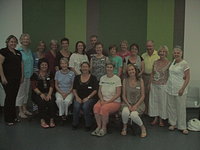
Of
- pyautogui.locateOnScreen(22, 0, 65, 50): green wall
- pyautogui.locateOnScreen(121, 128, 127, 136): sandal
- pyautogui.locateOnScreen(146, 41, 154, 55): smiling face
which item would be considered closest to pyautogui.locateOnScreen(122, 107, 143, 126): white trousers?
pyautogui.locateOnScreen(121, 128, 127, 136): sandal

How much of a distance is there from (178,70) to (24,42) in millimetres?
2619

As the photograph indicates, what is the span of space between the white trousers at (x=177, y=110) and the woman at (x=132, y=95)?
468 mm

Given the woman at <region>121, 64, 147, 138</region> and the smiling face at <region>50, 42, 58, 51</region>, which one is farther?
the smiling face at <region>50, 42, 58, 51</region>

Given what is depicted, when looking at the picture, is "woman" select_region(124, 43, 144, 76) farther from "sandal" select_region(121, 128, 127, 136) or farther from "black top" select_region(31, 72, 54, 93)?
"black top" select_region(31, 72, 54, 93)

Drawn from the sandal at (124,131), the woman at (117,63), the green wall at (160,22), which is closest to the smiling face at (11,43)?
the woman at (117,63)

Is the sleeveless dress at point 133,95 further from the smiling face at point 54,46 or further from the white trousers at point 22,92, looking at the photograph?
the white trousers at point 22,92

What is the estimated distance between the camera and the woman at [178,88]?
14.1 ft

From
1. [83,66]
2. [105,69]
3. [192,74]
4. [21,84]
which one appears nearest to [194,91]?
Result: [192,74]

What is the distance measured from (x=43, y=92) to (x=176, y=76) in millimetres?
2178

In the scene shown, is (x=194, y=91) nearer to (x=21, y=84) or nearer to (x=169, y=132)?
(x=169, y=132)

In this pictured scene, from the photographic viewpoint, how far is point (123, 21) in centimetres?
571

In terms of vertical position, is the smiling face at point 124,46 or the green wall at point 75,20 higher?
the green wall at point 75,20

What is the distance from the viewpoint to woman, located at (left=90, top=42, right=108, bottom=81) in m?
4.75

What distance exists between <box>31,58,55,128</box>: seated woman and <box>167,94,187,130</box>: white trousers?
1.88 m
